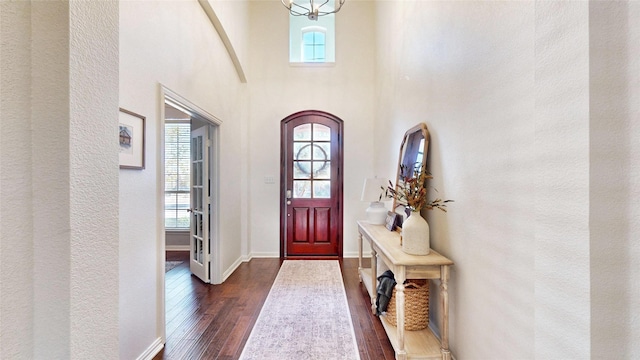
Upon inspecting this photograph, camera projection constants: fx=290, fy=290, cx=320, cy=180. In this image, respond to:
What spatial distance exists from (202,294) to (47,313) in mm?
2782

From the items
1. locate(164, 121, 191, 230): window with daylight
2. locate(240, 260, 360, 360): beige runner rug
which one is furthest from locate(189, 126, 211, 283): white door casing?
locate(164, 121, 191, 230): window with daylight

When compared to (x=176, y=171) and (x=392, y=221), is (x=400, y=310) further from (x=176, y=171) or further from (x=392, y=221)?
(x=176, y=171)

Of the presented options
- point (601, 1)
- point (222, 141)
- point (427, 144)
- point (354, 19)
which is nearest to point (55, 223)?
point (601, 1)

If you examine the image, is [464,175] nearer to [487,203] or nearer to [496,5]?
[487,203]

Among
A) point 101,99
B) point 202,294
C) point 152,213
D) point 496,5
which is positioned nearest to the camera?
point 101,99

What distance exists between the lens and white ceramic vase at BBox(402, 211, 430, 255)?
2.06 metres

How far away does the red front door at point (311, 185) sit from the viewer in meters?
4.93

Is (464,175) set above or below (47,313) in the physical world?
above

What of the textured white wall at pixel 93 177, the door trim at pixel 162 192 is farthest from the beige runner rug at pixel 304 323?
the textured white wall at pixel 93 177

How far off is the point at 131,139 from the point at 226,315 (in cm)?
184

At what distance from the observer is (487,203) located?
61.7 inches

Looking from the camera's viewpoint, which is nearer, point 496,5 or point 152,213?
point 496,5

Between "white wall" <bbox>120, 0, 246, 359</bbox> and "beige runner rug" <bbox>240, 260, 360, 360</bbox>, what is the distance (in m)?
0.82

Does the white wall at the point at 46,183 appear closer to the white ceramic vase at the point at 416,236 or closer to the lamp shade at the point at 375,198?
the white ceramic vase at the point at 416,236
